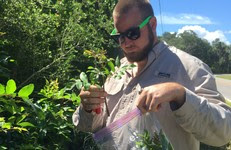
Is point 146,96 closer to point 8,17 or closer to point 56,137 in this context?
point 56,137

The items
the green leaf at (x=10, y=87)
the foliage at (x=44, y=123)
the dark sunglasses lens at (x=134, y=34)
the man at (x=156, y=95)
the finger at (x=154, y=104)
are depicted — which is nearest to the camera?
the finger at (x=154, y=104)

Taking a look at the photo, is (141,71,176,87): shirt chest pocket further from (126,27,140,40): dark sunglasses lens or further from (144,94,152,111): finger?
(144,94,152,111): finger

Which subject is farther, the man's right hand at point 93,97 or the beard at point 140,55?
the beard at point 140,55

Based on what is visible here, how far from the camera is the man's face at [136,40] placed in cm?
242

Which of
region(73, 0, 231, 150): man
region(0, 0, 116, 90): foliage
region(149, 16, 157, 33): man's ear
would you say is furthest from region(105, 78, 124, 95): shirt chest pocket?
region(0, 0, 116, 90): foliage

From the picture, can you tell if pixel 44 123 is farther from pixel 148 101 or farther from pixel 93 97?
pixel 148 101

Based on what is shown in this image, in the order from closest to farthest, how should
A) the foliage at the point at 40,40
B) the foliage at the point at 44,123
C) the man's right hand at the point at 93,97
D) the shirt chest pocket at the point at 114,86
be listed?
the man's right hand at the point at 93,97
the shirt chest pocket at the point at 114,86
the foliage at the point at 44,123
the foliage at the point at 40,40

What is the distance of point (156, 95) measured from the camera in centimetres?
183

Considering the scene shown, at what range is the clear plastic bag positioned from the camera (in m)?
2.00

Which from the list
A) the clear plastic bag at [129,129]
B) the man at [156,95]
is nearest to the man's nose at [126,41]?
the man at [156,95]

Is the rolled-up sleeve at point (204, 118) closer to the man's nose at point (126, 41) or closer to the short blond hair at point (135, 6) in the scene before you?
the man's nose at point (126, 41)

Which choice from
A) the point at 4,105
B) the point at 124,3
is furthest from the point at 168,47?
the point at 4,105

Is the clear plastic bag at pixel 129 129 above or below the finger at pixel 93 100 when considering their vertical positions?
below

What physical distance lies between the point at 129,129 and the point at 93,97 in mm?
333
